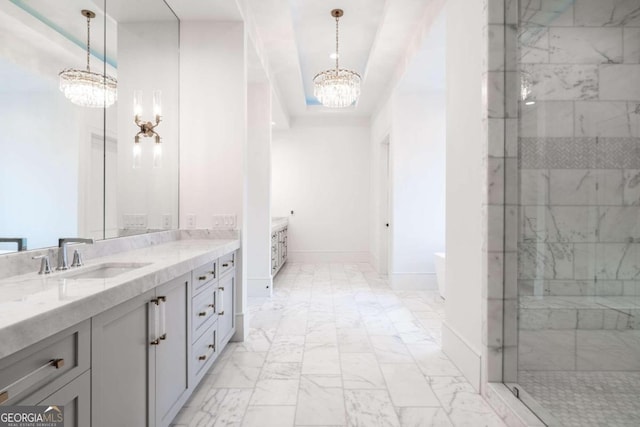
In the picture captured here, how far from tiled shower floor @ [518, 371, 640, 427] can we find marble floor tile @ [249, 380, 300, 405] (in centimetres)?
130

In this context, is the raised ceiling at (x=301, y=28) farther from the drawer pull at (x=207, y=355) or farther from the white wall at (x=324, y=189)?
the drawer pull at (x=207, y=355)

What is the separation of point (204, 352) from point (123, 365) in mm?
901

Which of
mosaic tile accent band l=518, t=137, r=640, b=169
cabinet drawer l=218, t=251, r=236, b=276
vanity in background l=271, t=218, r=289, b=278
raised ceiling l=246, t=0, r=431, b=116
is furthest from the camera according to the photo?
vanity in background l=271, t=218, r=289, b=278

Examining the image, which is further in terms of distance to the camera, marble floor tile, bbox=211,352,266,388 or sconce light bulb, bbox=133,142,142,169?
sconce light bulb, bbox=133,142,142,169

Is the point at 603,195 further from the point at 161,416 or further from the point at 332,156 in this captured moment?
the point at 332,156

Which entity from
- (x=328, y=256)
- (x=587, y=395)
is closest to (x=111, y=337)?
(x=587, y=395)

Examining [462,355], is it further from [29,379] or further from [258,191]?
[258,191]

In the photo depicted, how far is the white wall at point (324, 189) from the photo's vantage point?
22.8 ft

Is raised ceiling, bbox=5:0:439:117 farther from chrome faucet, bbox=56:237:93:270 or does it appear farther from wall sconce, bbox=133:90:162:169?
chrome faucet, bbox=56:237:93:270

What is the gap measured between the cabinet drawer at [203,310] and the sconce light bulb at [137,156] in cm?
102

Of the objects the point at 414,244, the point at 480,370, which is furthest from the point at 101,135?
the point at 414,244

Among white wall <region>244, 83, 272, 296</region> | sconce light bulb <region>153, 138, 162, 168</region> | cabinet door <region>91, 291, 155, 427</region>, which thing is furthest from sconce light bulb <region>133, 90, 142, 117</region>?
white wall <region>244, 83, 272, 296</region>

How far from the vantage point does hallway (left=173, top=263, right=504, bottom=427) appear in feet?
6.01

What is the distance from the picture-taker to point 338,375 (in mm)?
2285
